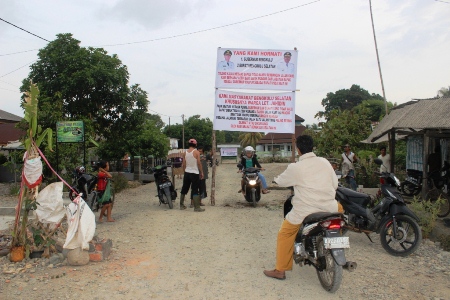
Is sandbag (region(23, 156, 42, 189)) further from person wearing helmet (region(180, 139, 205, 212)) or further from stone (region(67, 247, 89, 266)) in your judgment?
person wearing helmet (region(180, 139, 205, 212))

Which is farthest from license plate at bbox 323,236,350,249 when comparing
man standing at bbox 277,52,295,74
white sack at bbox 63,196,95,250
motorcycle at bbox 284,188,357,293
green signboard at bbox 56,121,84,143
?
green signboard at bbox 56,121,84,143

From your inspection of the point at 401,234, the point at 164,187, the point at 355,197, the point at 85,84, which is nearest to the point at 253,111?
the point at 164,187

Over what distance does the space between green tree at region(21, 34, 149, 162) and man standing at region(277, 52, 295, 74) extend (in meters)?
7.46

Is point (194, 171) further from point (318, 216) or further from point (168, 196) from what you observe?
point (318, 216)

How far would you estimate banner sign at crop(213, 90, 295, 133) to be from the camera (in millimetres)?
10062

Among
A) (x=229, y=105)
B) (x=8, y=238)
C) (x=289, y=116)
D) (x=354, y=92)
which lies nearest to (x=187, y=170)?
(x=229, y=105)

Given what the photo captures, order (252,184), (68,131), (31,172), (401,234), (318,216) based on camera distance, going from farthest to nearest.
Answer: (68,131)
(252,184)
(401,234)
(31,172)
(318,216)

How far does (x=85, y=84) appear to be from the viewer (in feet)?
49.8

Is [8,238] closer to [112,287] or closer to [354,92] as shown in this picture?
[112,287]

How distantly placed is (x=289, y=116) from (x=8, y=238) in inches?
262

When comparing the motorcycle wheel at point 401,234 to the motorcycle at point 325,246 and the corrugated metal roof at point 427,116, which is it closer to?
the motorcycle at point 325,246

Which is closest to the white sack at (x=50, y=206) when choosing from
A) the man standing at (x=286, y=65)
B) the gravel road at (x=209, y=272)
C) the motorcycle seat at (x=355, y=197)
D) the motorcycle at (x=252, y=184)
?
the gravel road at (x=209, y=272)

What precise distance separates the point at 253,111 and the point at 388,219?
509cm

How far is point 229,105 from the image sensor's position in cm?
1013
